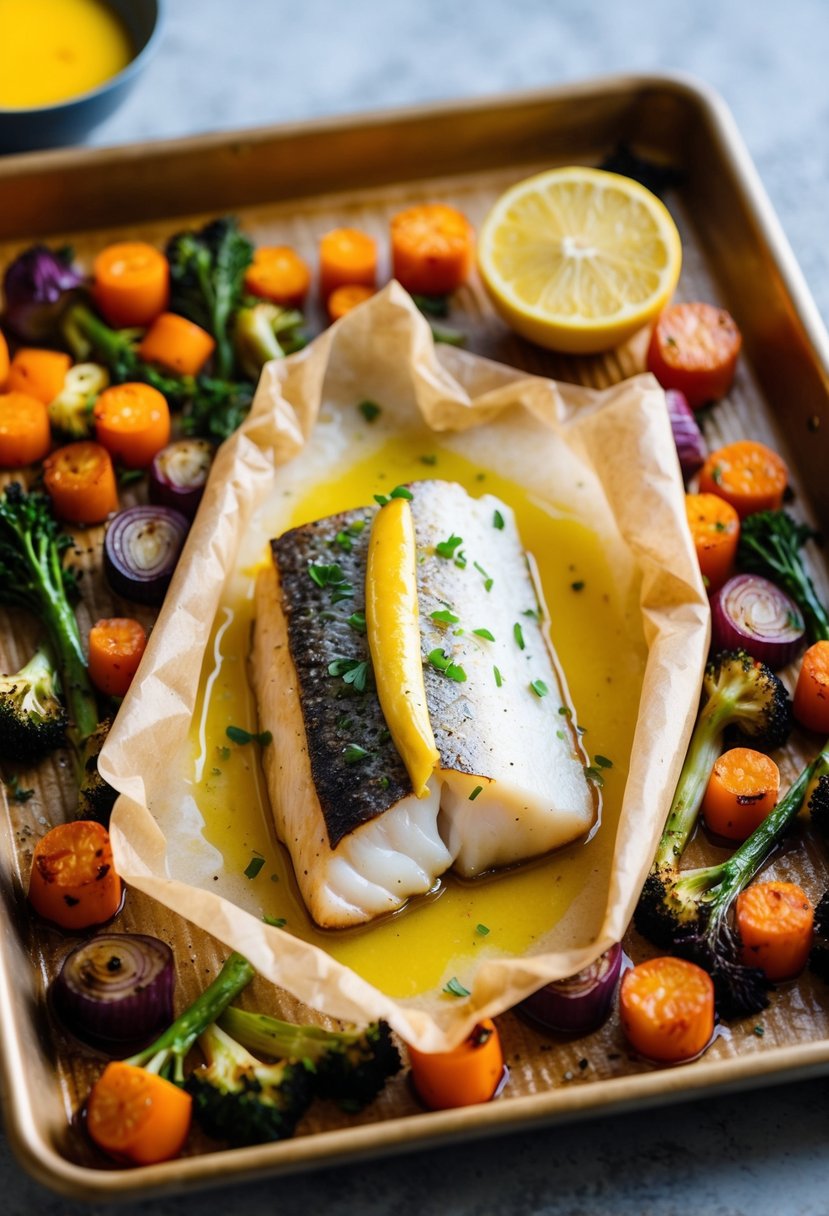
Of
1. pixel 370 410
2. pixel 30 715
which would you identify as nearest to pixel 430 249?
pixel 370 410

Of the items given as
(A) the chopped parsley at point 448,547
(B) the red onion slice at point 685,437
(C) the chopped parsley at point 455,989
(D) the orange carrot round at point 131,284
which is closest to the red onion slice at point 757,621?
(B) the red onion slice at point 685,437

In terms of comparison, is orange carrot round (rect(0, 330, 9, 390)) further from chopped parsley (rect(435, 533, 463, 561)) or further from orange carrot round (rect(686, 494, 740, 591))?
orange carrot round (rect(686, 494, 740, 591))

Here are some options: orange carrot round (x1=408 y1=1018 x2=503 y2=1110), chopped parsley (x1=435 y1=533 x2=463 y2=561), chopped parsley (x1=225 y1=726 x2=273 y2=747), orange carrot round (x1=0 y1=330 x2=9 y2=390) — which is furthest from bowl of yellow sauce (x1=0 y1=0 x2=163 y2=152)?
orange carrot round (x1=408 y1=1018 x2=503 y2=1110)

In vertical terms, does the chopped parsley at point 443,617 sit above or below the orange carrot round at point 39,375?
above

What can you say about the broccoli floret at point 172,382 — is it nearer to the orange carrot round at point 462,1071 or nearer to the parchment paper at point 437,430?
the parchment paper at point 437,430

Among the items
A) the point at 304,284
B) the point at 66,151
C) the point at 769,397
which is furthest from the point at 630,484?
the point at 66,151

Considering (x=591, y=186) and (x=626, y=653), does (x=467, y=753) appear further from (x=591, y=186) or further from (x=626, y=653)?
(x=591, y=186)
